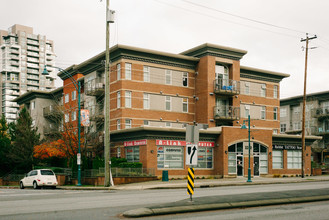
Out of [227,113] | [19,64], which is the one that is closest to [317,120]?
[227,113]

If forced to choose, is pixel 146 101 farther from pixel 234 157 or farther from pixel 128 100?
pixel 234 157

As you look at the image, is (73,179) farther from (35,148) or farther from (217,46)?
(217,46)

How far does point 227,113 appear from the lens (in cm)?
4853

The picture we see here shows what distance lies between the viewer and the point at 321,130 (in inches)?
2822

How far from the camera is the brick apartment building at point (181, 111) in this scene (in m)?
40.5

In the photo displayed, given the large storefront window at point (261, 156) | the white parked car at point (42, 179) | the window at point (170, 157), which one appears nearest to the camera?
the white parked car at point (42, 179)

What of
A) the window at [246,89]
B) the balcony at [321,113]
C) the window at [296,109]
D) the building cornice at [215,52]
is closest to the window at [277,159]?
the window at [246,89]

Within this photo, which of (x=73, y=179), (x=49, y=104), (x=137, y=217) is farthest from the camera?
(x=49, y=104)

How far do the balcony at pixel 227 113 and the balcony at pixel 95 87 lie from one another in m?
13.4

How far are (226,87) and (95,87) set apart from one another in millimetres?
15318

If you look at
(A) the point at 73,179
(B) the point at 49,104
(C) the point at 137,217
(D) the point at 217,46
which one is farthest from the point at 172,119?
(C) the point at 137,217

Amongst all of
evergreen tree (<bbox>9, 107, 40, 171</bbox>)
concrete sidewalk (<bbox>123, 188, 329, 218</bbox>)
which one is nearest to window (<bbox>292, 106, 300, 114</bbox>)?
evergreen tree (<bbox>9, 107, 40, 171</bbox>)

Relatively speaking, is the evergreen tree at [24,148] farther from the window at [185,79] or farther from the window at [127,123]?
the window at [185,79]

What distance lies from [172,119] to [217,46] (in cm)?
998
